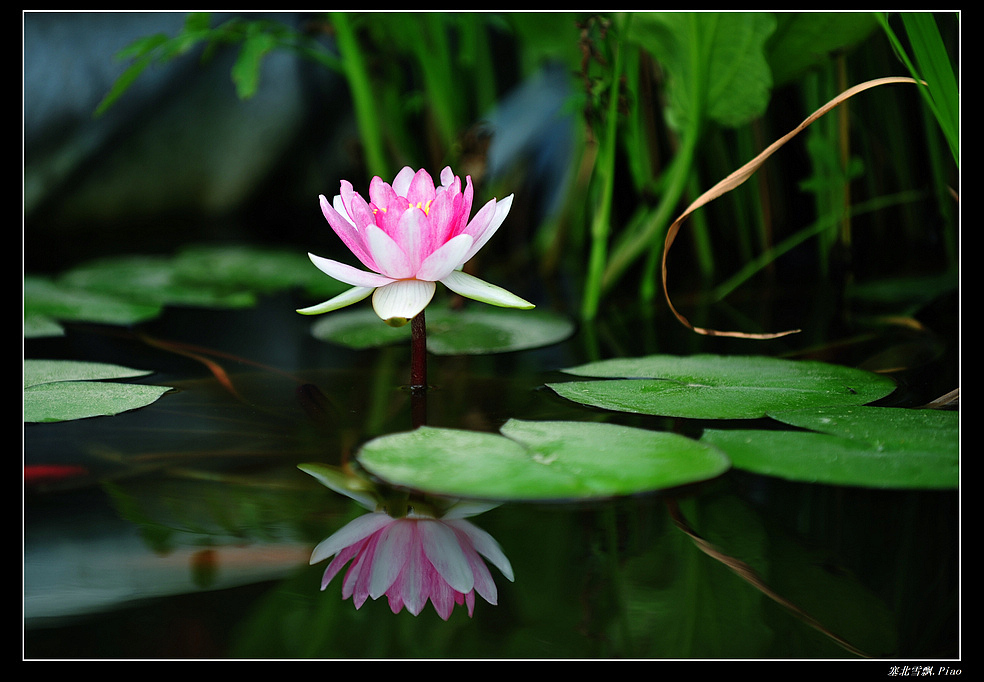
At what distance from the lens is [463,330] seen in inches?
39.5

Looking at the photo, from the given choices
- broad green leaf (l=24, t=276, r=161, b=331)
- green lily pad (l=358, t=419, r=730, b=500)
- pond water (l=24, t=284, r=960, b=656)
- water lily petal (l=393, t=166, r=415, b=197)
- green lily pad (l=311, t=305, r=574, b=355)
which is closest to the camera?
pond water (l=24, t=284, r=960, b=656)

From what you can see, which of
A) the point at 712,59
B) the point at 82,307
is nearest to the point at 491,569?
the point at 712,59

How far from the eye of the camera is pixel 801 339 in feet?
3.14

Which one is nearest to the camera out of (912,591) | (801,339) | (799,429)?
(912,591)

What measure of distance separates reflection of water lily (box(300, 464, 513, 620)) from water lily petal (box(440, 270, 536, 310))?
0.74 ft

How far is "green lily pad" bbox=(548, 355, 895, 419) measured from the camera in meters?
0.67

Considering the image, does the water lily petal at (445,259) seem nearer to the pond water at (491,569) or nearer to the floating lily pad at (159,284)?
the pond water at (491,569)

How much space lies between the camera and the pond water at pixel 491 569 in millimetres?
395

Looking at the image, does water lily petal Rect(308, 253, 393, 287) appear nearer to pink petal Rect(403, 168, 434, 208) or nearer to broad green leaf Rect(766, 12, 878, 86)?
pink petal Rect(403, 168, 434, 208)

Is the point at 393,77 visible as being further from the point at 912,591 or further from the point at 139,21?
the point at 912,591

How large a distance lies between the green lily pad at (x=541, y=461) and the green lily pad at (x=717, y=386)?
3.7 inches

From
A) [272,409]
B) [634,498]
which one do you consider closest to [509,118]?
[272,409]

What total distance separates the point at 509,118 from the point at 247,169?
932 millimetres

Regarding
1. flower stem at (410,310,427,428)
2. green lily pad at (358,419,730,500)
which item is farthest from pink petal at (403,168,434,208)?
green lily pad at (358,419,730,500)
